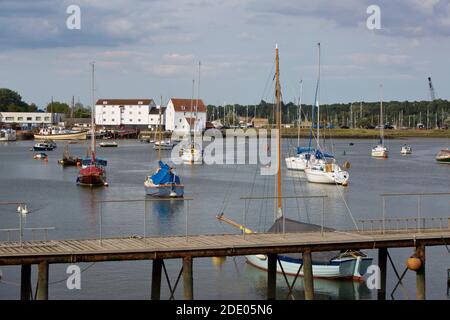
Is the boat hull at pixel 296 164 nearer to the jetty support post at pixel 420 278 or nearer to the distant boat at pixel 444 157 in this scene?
the distant boat at pixel 444 157

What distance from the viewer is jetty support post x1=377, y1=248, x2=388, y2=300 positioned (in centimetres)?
3472

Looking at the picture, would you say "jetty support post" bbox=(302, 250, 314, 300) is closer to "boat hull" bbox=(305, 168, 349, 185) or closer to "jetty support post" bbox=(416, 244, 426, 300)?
"jetty support post" bbox=(416, 244, 426, 300)

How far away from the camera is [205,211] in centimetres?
6675

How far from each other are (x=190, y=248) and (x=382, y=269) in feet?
33.5

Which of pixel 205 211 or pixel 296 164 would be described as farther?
pixel 296 164

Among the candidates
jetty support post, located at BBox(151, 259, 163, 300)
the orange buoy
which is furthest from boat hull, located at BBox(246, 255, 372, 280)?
jetty support post, located at BBox(151, 259, 163, 300)

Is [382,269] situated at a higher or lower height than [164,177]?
lower

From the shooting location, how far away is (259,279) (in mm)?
41594

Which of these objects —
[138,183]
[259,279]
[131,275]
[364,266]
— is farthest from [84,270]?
[138,183]

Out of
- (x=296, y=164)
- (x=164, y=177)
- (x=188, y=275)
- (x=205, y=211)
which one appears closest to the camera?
(x=188, y=275)

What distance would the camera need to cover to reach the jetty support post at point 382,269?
34.7 meters

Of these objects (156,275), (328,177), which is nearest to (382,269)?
(156,275)

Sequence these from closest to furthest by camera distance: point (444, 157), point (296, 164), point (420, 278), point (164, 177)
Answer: point (420, 278), point (164, 177), point (296, 164), point (444, 157)

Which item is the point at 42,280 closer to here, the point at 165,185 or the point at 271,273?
the point at 271,273
